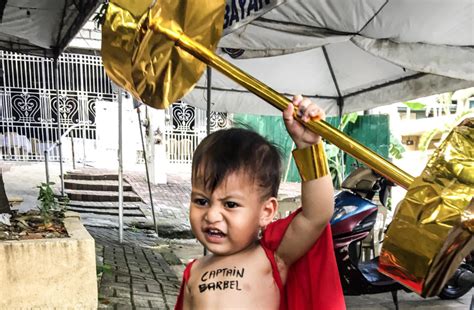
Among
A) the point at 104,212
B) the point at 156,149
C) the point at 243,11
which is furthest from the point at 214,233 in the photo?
the point at 156,149

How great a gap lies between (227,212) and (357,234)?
2383 millimetres

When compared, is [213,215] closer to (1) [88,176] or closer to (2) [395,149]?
(1) [88,176]

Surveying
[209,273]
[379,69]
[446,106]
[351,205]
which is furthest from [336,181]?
[209,273]

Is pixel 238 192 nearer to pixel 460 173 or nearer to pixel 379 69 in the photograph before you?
pixel 460 173

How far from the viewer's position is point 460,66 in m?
3.26

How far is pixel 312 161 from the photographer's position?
0.95 meters

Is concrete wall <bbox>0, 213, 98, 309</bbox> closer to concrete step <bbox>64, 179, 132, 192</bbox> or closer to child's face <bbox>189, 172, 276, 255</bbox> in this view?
child's face <bbox>189, 172, 276, 255</bbox>

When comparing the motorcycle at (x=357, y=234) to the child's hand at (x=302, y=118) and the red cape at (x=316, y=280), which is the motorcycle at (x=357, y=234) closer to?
the red cape at (x=316, y=280)

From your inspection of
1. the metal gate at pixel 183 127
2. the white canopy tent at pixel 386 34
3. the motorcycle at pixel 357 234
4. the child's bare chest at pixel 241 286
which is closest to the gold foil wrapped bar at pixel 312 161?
the child's bare chest at pixel 241 286

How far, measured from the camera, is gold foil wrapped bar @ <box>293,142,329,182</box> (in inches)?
36.7

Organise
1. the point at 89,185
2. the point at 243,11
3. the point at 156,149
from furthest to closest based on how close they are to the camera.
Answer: the point at 156,149 → the point at 89,185 → the point at 243,11

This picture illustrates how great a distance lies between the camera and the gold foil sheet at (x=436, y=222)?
591mm

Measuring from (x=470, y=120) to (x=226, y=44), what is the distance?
118 inches

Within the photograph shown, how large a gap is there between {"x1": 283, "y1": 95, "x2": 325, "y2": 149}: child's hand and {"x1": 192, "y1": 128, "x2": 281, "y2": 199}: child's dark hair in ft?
0.80
